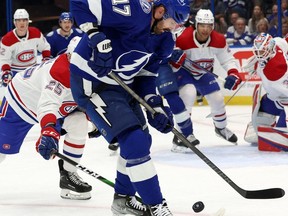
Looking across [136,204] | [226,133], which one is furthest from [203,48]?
[136,204]

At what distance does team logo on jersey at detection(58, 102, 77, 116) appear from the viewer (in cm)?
390

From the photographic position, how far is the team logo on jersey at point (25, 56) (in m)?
7.98

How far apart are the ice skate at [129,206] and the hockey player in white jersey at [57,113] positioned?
24.8 inches

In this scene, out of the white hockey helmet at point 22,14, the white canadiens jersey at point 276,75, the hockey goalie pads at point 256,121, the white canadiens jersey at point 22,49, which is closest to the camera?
the white canadiens jersey at point 276,75

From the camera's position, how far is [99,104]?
3.16 metres

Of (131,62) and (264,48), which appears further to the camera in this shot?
(264,48)

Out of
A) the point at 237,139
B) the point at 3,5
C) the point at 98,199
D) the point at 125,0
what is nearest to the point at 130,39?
the point at 125,0

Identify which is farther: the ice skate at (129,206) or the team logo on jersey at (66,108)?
the team logo on jersey at (66,108)

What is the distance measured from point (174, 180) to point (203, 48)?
1.70 metres

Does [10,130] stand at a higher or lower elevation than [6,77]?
higher

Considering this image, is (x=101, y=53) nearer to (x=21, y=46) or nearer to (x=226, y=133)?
(x=226, y=133)

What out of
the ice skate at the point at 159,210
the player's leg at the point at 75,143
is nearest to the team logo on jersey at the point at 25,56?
the player's leg at the point at 75,143

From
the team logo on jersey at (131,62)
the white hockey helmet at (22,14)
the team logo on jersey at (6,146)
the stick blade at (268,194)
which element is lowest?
the team logo on jersey at (6,146)

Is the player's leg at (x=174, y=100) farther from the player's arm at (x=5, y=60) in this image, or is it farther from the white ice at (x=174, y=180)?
the player's arm at (x=5, y=60)
